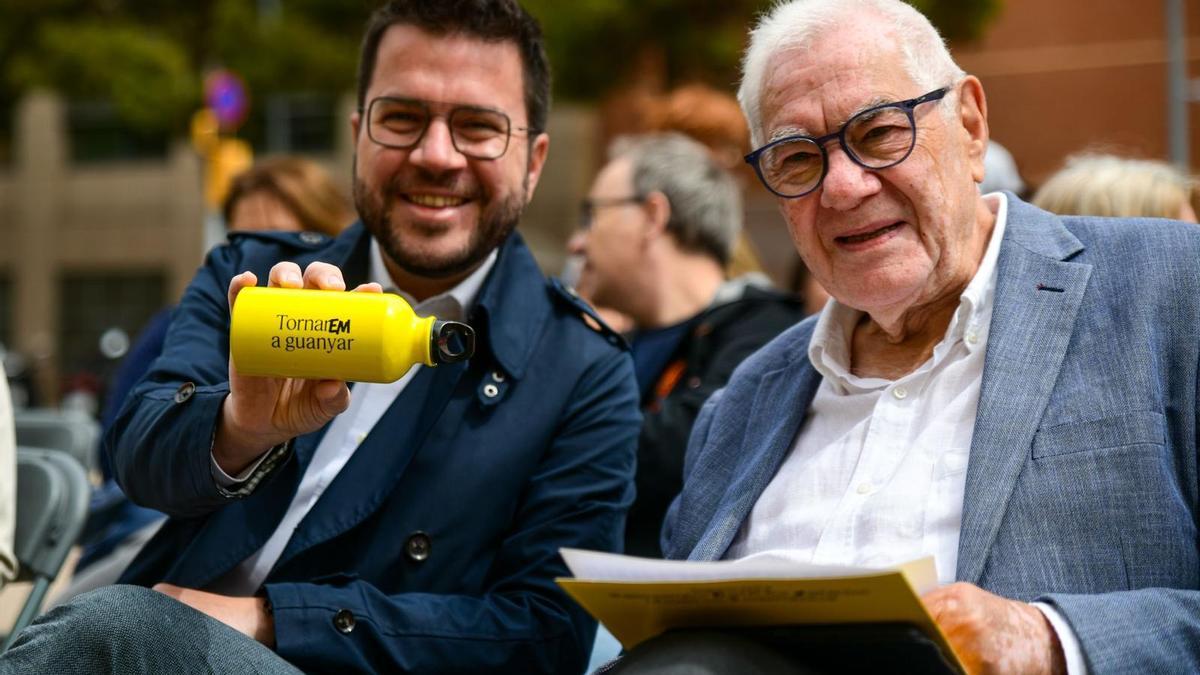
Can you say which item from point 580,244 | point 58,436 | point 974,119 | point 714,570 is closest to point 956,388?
point 974,119

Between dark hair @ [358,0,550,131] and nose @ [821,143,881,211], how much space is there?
838 mm

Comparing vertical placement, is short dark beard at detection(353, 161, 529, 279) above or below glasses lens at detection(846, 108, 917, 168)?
below

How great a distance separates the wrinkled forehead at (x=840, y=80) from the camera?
86.3 inches

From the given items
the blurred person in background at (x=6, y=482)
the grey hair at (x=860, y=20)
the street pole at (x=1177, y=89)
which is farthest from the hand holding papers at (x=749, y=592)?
the street pole at (x=1177, y=89)

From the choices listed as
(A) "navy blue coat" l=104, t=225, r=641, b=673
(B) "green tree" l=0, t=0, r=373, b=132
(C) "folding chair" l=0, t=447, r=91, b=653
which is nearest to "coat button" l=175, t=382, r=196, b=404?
(A) "navy blue coat" l=104, t=225, r=641, b=673

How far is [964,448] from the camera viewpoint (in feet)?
6.87

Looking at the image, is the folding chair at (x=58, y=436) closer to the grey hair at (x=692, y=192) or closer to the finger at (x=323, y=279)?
the grey hair at (x=692, y=192)

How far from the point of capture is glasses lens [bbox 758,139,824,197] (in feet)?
7.36

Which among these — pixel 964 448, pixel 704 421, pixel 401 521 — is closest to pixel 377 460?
pixel 401 521

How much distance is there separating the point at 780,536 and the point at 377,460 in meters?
0.78

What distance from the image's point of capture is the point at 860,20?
2234mm

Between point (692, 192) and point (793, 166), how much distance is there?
7.40ft

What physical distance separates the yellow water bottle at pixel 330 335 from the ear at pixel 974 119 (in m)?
0.99

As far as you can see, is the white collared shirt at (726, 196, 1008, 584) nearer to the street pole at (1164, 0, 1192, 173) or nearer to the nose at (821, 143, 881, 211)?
the nose at (821, 143, 881, 211)
